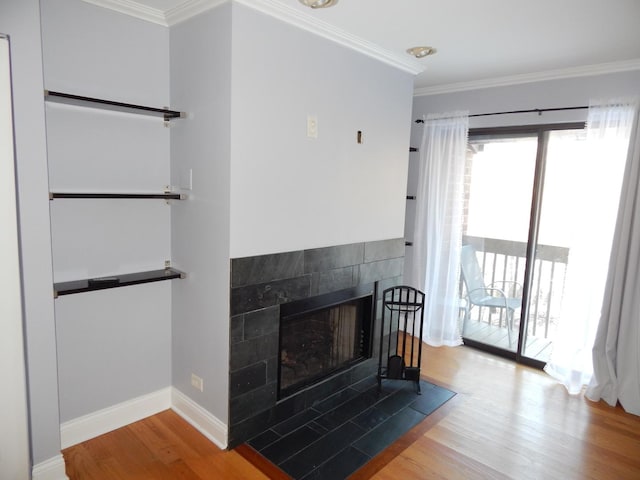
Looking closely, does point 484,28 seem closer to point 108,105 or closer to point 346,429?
point 108,105

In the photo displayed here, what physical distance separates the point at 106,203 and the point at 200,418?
141 centimetres

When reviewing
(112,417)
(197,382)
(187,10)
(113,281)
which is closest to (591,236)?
(197,382)

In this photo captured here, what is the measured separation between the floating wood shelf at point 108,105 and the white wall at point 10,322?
0.34 meters

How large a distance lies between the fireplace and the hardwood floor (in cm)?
66

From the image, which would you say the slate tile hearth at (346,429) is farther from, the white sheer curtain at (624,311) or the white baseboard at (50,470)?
the white sheer curtain at (624,311)

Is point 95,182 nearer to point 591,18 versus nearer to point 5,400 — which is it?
point 5,400

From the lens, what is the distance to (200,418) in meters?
2.64

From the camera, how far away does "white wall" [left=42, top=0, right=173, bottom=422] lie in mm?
2236

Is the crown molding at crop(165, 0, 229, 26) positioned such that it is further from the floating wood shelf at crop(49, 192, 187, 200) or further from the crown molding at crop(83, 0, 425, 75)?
the floating wood shelf at crop(49, 192, 187, 200)

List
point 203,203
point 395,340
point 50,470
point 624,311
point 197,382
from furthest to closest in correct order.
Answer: point 395,340 → point 624,311 → point 197,382 → point 203,203 → point 50,470

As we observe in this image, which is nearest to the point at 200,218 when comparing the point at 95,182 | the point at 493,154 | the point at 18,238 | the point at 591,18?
the point at 95,182

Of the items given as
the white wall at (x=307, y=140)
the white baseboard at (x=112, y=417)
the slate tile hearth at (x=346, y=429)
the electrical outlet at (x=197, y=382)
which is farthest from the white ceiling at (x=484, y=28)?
the slate tile hearth at (x=346, y=429)

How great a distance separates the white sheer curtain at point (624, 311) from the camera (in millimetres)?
3035

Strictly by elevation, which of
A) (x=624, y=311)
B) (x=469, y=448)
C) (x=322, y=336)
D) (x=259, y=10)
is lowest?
(x=469, y=448)
